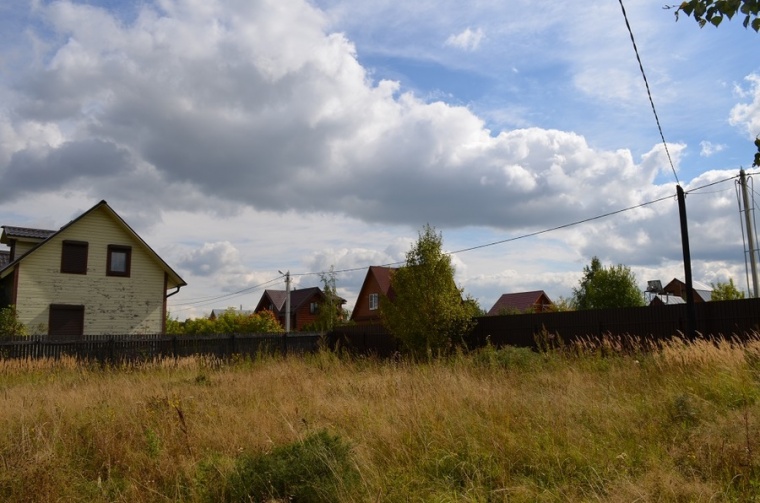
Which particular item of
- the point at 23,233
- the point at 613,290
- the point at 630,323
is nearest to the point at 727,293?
the point at 613,290

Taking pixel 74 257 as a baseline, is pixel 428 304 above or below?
below

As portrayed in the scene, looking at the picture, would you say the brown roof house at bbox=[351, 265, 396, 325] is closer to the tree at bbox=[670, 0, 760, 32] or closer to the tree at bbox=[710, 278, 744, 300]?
the tree at bbox=[710, 278, 744, 300]

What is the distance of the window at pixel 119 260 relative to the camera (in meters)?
27.2

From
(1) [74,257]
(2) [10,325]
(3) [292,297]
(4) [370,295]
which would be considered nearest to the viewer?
(2) [10,325]

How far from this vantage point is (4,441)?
6.58 metres

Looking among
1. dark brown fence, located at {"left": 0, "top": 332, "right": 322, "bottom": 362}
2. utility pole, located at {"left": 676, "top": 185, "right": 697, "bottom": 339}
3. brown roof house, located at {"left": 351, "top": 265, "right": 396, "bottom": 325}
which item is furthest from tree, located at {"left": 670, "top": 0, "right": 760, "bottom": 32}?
brown roof house, located at {"left": 351, "top": 265, "right": 396, "bottom": 325}

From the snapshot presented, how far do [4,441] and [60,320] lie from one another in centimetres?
2125

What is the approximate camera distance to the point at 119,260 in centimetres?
2755

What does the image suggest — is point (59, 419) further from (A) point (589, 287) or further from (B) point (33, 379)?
(A) point (589, 287)

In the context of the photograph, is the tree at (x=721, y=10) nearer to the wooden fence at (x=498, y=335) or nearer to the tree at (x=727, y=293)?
the wooden fence at (x=498, y=335)

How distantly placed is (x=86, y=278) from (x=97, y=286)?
575 millimetres

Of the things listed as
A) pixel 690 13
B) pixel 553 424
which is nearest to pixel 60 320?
pixel 553 424

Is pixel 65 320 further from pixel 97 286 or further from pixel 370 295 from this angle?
pixel 370 295

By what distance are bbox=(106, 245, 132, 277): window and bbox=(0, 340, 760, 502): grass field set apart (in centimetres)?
1901
